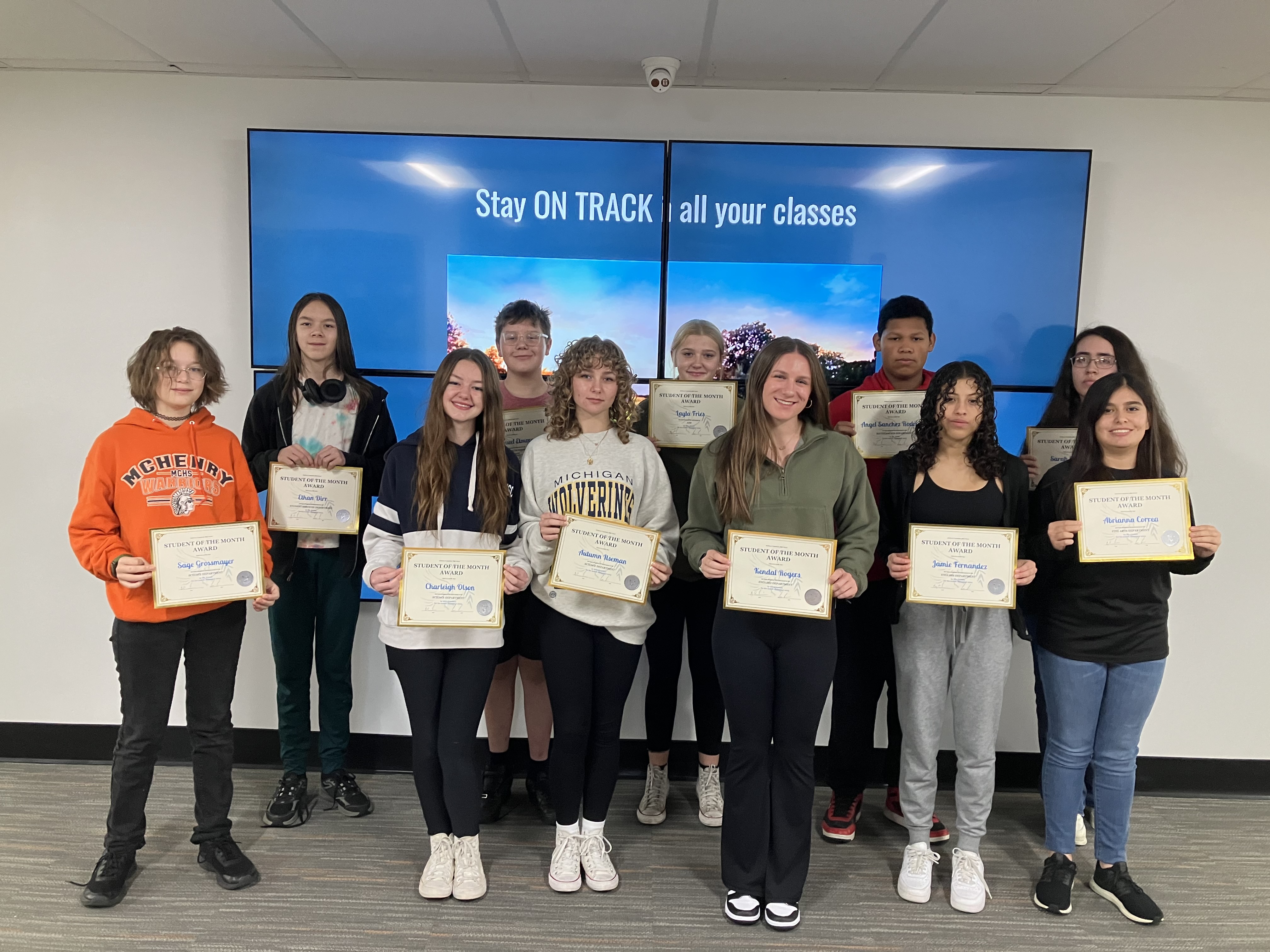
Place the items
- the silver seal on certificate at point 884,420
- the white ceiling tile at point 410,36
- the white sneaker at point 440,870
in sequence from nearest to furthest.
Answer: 1. the white sneaker at point 440,870
2. the white ceiling tile at point 410,36
3. the silver seal on certificate at point 884,420

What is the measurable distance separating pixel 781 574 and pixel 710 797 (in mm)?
1330

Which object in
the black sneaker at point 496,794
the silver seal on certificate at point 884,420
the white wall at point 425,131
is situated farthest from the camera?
the white wall at point 425,131

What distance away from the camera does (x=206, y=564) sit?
89.4 inches

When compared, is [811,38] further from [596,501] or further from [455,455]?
[455,455]

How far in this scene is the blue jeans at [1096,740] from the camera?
238 centimetres

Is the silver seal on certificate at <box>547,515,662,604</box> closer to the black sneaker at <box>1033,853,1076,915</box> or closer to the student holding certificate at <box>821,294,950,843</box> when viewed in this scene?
the student holding certificate at <box>821,294,950,843</box>

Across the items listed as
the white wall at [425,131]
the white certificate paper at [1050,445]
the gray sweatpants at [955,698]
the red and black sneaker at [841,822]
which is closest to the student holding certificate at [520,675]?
the white wall at [425,131]

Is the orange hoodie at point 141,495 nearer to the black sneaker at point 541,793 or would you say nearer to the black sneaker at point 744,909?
the black sneaker at point 541,793

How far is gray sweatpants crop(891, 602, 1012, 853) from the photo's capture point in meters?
2.39

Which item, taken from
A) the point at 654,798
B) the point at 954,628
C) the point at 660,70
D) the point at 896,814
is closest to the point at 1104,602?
the point at 954,628

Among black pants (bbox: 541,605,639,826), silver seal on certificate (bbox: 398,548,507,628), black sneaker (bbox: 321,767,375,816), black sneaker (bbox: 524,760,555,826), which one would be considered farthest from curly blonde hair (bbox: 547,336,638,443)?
black sneaker (bbox: 321,767,375,816)

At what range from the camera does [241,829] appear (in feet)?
9.34

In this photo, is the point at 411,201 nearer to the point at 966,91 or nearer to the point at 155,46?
the point at 155,46

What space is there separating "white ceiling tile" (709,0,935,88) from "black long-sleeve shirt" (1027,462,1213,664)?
5.34 ft
